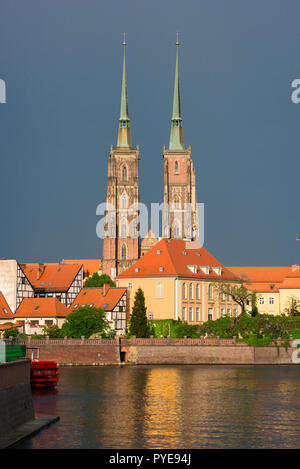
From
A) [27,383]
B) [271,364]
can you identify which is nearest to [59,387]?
[27,383]

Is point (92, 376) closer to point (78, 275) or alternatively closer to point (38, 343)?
point (38, 343)

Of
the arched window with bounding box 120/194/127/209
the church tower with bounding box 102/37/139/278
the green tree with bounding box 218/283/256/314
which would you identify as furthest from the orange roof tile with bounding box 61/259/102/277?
the green tree with bounding box 218/283/256/314

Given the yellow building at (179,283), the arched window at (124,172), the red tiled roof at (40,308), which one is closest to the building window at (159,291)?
the yellow building at (179,283)

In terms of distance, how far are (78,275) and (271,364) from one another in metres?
30.0

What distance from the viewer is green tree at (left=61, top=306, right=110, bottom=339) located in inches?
3846

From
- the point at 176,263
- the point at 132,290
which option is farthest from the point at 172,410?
the point at 176,263

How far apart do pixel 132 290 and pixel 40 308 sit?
500 inches

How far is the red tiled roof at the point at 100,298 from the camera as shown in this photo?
10681 centimetres

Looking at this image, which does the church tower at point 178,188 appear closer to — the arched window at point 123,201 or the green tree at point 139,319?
the arched window at point 123,201

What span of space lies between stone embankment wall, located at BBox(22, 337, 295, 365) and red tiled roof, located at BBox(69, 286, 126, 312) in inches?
406

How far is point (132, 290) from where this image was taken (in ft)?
373

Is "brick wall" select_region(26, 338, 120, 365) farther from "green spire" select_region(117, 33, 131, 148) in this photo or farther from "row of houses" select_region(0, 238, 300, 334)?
"green spire" select_region(117, 33, 131, 148)

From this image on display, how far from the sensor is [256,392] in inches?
2478

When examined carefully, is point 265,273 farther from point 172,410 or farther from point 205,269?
point 172,410
